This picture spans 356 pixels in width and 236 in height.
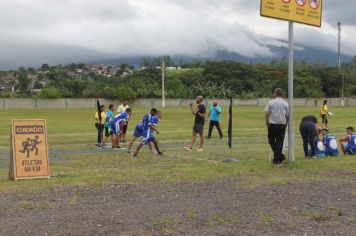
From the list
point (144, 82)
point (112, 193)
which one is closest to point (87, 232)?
point (112, 193)

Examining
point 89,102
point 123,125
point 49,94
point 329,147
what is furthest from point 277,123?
point 49,94

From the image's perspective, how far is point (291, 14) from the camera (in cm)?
1445

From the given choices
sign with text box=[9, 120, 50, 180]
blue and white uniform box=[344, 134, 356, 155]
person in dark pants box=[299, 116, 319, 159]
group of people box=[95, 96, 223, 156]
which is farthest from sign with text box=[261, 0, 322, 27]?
sign with text box=[9, 120, 50, 180]

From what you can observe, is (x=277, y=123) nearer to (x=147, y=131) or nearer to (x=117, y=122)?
(x=147, y=131)

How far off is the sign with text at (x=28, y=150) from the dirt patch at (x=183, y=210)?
1958 mm

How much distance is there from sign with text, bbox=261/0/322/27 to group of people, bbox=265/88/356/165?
1.80 meters

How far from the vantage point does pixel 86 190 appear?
10.2 m

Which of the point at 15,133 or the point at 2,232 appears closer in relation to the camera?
the point at 2,232

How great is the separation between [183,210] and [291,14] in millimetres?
7701

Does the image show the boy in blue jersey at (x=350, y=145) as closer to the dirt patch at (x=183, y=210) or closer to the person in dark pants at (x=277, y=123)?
the person in dark pants at (x=277, y=123)

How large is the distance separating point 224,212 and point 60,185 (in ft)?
12.5

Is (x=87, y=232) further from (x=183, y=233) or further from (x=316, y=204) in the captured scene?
(x=316, y=204)

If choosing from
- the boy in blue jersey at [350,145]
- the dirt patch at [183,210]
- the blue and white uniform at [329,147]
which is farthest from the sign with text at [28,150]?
the boy in blue jersey at [350,145]

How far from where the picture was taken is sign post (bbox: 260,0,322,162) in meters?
14.0
